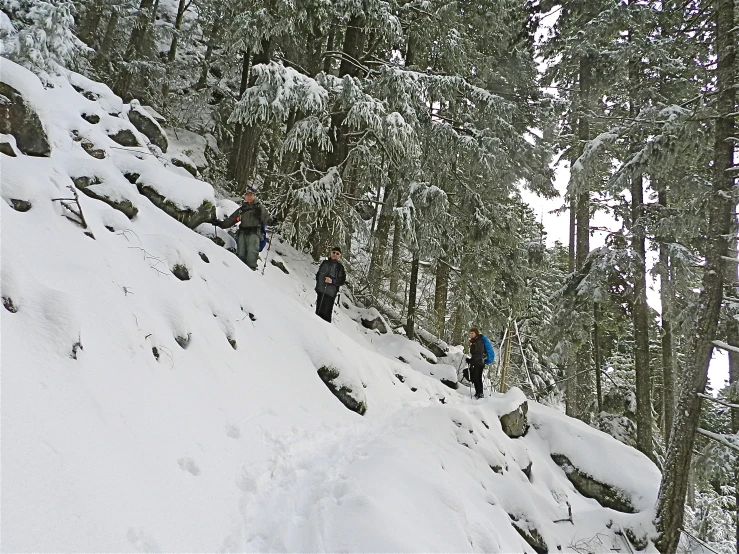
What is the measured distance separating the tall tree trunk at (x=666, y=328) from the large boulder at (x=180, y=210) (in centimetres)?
1067

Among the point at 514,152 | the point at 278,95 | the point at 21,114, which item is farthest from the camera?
the point at 514,152

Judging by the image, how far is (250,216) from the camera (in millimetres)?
8828

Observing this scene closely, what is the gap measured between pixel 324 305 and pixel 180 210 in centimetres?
352

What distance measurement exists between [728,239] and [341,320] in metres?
8.04

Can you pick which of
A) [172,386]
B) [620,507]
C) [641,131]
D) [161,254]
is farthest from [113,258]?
[641,131]

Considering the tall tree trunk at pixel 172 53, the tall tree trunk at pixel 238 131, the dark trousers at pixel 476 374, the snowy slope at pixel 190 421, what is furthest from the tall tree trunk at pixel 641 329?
the tall tree trunk at pixel 172 53

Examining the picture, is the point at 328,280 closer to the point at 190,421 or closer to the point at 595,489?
the point at 190,421

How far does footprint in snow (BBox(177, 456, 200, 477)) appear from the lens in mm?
3457

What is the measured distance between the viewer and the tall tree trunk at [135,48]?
15.8m

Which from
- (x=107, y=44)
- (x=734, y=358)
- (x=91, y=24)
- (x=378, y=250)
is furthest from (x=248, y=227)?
(x=91, y=24)

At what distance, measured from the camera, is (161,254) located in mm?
5891

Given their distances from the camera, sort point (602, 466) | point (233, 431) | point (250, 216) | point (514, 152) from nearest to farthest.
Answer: point (233, 431) → point (250, 216) → point (602, 466) → point (514, 152)

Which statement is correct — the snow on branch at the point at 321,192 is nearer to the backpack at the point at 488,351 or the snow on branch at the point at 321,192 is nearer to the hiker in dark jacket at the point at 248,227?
the hiker in dark jacket at the point at 248,227

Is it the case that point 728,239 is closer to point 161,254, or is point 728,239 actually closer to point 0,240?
point 161,254
